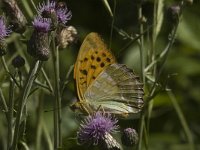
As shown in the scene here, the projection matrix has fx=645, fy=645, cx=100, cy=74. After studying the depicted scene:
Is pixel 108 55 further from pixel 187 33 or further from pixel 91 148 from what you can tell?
pixel 187 33

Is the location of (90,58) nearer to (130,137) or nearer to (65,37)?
(65,37)

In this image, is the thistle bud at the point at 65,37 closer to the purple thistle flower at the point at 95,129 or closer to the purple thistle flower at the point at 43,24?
the purple thistle flower at the point at 43,24

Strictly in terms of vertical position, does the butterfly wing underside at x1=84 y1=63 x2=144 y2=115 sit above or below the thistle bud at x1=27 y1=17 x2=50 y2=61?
below

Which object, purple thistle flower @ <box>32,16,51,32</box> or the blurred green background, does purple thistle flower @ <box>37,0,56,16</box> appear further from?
the blurred green background

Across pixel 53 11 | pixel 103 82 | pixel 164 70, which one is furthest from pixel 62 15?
pixel 164 70

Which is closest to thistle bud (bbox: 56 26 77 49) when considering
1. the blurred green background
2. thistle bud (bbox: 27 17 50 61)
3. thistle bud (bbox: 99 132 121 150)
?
thistle bud (bbox: 27 17 50 61)

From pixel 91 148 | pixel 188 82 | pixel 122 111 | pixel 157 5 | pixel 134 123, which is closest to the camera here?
pixel 91 148

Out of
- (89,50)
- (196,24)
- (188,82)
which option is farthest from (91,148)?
(188,82)

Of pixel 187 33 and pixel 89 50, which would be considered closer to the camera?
pixel 89 50
